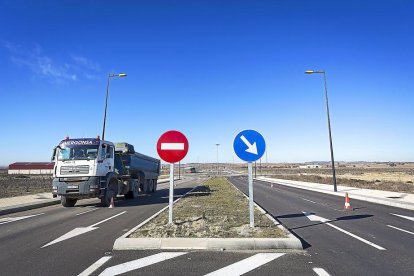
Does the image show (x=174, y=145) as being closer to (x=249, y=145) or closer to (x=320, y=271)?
(x=249, y=145)

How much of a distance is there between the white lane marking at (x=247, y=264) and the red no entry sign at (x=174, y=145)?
3362mm

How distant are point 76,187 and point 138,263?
11.4m

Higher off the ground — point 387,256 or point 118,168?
point 118,168

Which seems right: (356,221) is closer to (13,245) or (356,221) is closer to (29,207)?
(13,245)

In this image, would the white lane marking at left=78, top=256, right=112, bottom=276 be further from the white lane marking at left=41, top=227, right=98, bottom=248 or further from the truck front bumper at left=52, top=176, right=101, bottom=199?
the truck front bumper at left=52, top=176, right=101, bottom=199

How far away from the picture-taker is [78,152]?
1744 cm

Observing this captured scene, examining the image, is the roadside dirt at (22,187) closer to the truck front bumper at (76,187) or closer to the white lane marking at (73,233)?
the truck front bumper at (76,187)

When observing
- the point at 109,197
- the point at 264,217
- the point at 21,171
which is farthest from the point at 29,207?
the point at 21,171

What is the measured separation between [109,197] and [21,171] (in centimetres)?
10659

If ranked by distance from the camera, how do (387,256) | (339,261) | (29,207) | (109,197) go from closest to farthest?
(339,261) → (387,256) → (29,207) → (109,197)

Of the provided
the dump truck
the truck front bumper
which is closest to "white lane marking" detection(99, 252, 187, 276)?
the truck front bumper

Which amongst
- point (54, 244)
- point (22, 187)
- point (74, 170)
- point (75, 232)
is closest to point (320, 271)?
point (54, 244)

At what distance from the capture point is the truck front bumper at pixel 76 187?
16688mm

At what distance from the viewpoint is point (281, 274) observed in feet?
18.6
